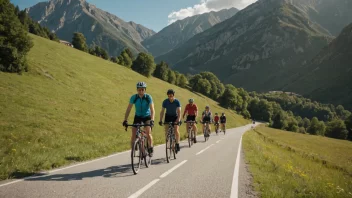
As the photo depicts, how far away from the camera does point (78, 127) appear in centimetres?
2392

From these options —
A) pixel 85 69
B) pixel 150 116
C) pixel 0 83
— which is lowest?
pixel 150 116

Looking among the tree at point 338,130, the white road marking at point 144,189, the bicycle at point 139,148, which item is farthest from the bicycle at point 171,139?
the tree at point 338,130

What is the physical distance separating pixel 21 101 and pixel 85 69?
27214mm

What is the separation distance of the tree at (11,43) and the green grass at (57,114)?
5.77ft

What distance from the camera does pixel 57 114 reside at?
25.5m

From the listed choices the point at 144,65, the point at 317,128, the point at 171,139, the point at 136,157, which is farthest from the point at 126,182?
the point at 317,128

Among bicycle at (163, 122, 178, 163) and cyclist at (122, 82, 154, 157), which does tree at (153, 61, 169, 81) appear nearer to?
bicycle at (163, 122, 178, 163)

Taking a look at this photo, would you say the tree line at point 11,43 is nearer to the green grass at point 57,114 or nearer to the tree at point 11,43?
the tree at point 11,43

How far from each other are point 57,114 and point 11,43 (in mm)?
16582

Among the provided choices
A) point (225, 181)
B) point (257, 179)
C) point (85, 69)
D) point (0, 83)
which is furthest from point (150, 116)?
point (85, 69)

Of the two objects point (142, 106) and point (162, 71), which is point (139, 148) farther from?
point (162, 71)

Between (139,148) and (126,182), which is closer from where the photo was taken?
(126,182)

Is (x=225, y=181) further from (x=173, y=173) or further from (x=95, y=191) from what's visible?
(x=95, y=191)

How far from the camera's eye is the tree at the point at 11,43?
3238 cm
